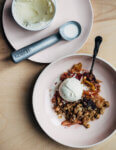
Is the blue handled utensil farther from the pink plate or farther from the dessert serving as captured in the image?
the dessert serving

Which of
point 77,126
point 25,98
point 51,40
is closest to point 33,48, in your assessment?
point 51,40

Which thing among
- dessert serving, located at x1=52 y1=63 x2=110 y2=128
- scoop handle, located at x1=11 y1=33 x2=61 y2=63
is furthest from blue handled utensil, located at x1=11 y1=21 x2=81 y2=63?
dessert serving, located at x1=52 y1=63 x2=110 y2=128

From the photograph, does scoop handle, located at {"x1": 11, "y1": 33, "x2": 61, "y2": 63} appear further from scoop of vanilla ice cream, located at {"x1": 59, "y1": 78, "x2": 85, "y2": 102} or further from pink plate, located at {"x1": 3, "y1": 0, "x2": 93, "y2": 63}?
scoop of vanilla ice cream, located at {"x1": 59, "y1": 78, "x2": 85, "y2": 102}

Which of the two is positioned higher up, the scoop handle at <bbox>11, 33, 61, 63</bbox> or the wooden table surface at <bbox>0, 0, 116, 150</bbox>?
the scoop handle at <bbox>11, 33, 61, 63</bbox>

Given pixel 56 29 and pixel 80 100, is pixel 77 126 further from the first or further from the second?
pixel 56 29

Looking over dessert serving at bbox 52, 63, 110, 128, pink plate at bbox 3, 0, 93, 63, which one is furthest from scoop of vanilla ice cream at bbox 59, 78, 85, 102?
pink plate at bbox 3, 0, 93, 63
